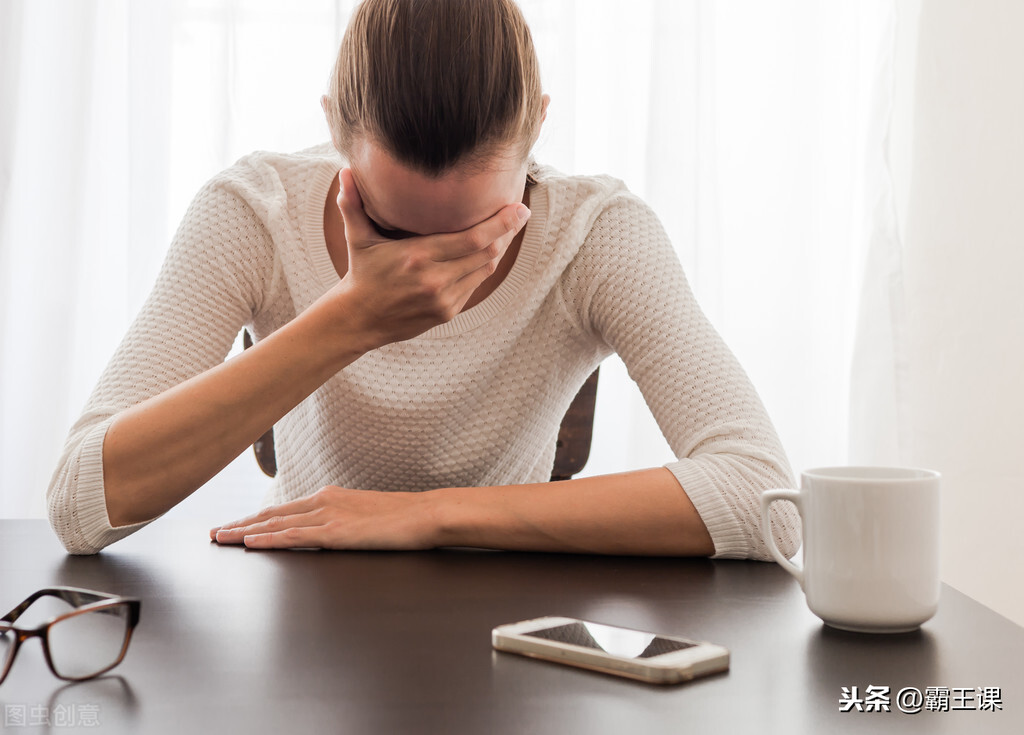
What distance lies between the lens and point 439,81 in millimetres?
Answer: 786

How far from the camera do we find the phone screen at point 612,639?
53 centimetres

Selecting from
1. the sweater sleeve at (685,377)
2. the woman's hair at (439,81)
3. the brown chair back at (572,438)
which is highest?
the woman's hair at (439,81)

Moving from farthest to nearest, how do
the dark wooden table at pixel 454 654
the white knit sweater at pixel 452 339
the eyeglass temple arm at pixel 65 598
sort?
the white knit sweater at pixel 452 339 → the eyeglass temple arm at pixel 65 598 → the dark wooden table at pixel 454 654

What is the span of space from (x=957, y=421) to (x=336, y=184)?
134cm

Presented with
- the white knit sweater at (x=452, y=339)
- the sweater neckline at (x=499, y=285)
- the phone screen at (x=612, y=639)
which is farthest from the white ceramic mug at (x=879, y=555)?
the sweater neckline at (x=499, y=285)

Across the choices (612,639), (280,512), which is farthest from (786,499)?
(280,512)

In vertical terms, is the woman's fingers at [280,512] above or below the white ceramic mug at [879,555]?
below

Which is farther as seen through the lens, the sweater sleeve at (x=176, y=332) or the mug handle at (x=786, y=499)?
the sweater sleeve at (x=176, y=332)

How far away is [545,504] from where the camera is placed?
85cm

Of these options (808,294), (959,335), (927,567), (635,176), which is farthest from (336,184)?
(959,335)

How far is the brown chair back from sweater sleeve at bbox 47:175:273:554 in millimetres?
246

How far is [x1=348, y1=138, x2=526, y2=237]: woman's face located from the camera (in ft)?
2.71

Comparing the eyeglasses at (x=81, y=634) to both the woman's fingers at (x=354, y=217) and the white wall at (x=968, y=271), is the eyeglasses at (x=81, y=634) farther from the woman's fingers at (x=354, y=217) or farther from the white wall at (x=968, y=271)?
the white wall at (x=968, y=271)

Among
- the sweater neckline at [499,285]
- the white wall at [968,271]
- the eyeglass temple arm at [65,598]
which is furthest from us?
the white wall at [968,271]
